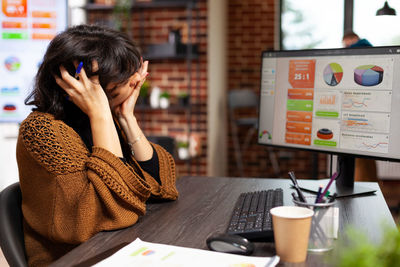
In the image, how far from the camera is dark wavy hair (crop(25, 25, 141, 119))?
125 centimetres

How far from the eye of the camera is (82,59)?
1.25m

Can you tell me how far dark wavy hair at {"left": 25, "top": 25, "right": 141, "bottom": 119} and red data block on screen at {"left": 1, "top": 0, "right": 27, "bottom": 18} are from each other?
1614 mm

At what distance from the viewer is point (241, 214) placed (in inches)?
45.9

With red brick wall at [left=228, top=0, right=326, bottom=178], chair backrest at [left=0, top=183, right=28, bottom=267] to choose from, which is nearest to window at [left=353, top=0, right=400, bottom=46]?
red brick wall at [left=228, top=0, right=326, bottom=178]

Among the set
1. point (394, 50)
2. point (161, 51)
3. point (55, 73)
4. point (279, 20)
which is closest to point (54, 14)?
point (161, 51)

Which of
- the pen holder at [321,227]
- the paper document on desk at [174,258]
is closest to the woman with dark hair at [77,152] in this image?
the paper document on desk at [174,258]

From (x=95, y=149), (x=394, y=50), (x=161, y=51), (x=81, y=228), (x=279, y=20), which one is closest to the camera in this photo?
(x=81, y=228)

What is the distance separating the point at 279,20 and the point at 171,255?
471 centimetres

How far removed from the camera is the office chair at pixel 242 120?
500 cm

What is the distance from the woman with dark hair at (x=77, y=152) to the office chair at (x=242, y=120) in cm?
361

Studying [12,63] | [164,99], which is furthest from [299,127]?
[164,99]

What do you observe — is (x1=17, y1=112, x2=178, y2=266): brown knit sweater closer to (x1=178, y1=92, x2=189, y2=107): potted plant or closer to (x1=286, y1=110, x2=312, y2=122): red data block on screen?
(x1=286, y1=110, x2=312, y2=122): red data block on screen

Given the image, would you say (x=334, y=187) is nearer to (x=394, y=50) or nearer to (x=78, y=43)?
(x=394, y=50)

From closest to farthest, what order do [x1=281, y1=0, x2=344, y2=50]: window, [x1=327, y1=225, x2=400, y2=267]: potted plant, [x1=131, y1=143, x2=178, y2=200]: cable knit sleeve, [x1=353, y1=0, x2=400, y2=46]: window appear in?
[x1=327, y1=225, x2=400, y2=267]: potted plant
[x1=131, y1=143, x2=178, y2=200]: cable knit sleeve
[x1=353, y1=0, x2=400, y2=46]: window
[x1=281, y1=0, x2=344, y2=50]: window
